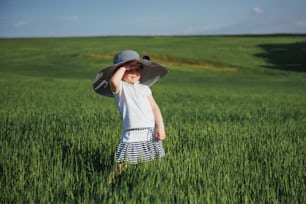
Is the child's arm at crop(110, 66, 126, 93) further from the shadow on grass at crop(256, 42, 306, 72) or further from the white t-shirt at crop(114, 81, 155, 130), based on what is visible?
the shadow on grass at crop(256, 42, 306, 72)

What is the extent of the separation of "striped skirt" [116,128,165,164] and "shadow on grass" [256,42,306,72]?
4367cm

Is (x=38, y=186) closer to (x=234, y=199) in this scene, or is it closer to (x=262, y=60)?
(x=234, y=199)

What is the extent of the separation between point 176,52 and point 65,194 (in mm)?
47583

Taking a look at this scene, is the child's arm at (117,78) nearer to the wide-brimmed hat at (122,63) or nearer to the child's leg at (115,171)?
the wide-brimmed hat at (122,63)

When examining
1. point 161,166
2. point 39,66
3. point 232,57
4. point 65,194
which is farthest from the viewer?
point 232,57

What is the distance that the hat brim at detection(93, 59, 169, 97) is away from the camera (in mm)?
4246

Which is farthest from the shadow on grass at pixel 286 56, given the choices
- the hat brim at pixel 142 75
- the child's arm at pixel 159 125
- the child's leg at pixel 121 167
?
the child's leg at pixel 121 167

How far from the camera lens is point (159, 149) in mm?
4348

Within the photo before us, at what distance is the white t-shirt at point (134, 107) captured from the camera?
13.9 feet

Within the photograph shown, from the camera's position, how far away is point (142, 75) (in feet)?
15.1

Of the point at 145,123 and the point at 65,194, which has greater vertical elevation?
the point at 145,123

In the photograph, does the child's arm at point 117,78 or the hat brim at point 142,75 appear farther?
the hat brim at point 142,75

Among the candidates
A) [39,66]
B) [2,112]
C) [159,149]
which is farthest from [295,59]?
[159,149]

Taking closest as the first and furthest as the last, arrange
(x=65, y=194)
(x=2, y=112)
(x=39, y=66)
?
(x=65, y=194) → (x=2, y=112) → (x=39, y=66)
